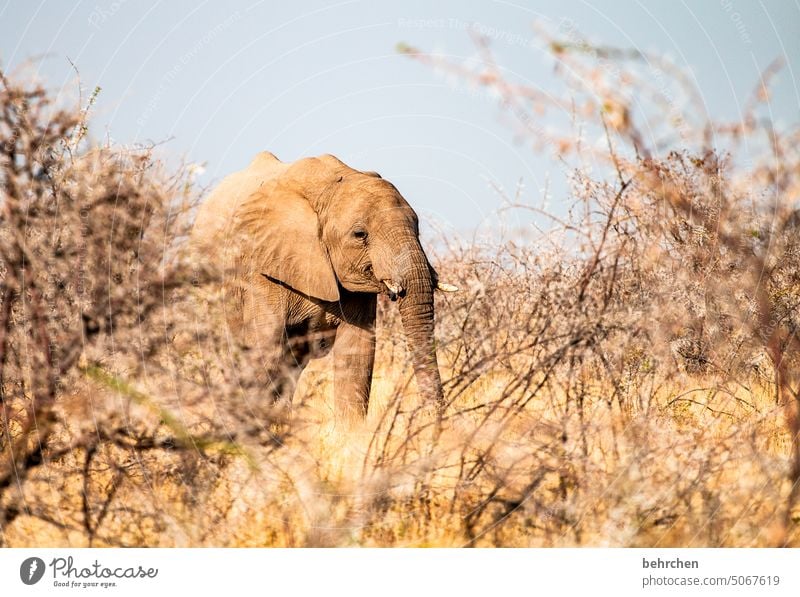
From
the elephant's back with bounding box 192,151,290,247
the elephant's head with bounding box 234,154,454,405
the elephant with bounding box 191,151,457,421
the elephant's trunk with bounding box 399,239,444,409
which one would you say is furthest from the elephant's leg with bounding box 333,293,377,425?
the elephant's back with bounding box 192,151,290,247

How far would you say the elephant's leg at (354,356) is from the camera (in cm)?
980

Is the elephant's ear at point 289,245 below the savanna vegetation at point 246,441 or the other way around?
the other way around

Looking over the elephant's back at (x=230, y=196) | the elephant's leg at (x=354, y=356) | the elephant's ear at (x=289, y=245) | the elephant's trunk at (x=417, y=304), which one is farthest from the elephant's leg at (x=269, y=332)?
the elephant's trunk at (x=417, y=304)

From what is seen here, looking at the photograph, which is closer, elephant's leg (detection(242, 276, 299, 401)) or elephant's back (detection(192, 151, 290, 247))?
elephant's leg (detection(242, 276, 299, 401))

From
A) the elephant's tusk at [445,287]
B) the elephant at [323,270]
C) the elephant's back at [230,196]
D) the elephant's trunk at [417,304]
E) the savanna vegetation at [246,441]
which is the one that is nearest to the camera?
the savanna vegetation at [246,441]

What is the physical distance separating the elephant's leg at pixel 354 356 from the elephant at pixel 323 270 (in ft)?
0.04

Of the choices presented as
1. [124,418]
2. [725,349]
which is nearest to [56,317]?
[124,418]

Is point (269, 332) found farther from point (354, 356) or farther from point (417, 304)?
point (417, 304)

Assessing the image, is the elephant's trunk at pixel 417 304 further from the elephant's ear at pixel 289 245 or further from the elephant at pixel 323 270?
the elephant's ear at pixel 289 245

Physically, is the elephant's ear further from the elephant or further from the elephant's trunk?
the elephant's trunk

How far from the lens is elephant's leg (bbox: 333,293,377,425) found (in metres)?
9.80

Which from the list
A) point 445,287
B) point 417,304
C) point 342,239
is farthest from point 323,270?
point 445,287

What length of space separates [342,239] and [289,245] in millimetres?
492

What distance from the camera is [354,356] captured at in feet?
33.1
